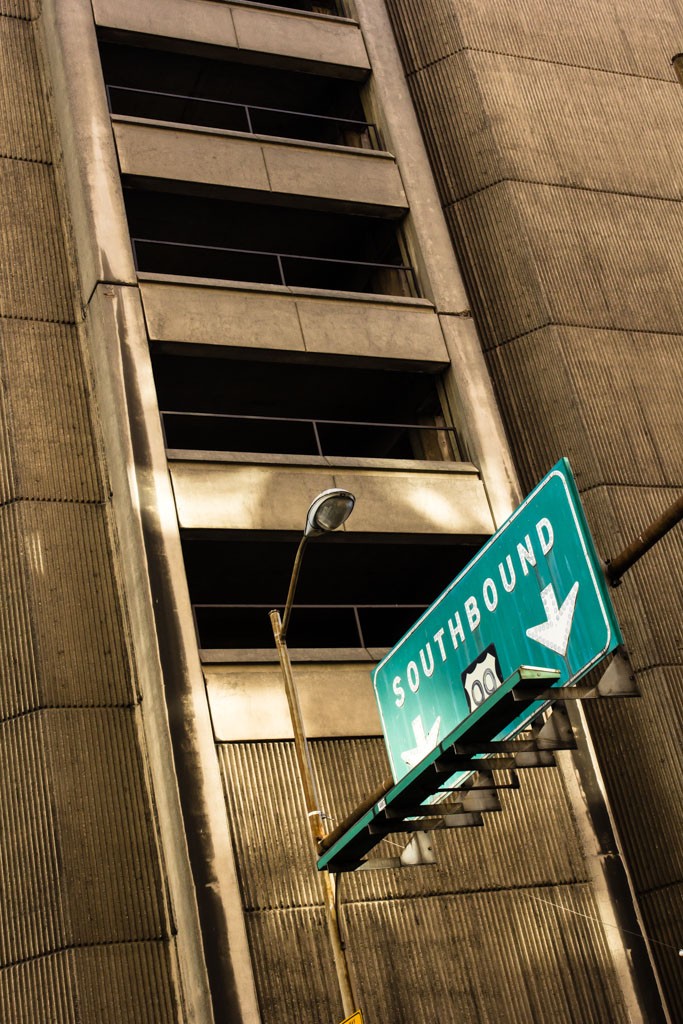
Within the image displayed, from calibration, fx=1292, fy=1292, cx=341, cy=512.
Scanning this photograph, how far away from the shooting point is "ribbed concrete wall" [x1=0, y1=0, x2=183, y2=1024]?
1667 cm

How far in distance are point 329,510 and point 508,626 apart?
8.37 ft

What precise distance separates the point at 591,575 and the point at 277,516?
10.4 m

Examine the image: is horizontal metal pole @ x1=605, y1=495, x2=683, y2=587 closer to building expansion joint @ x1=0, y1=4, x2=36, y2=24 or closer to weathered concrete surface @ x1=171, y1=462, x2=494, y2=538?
weathered concrete surface @ x1=171, y1=462, x2=494, y2=538

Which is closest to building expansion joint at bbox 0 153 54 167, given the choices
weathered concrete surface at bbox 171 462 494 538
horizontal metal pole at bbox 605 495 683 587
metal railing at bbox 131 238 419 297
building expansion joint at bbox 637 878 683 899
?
metal railing at bbox 131 238 419 297

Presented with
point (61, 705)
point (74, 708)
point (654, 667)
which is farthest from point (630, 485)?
point (61, 705)

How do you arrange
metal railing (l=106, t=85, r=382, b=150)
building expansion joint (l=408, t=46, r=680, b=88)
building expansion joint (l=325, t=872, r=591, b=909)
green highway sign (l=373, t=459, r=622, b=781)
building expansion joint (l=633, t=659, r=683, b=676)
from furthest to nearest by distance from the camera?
building expansion joint (l=408, t=46, r=680, b=88) < metal railing (l=106, t=85, r=382, b=150) < building expansion joint (l=633, t=659, r=683, b=676) < building expansion joint (l=325, t=872, r=591, b=909) < green highway sign (l=373, t=459, r=622, b=781)

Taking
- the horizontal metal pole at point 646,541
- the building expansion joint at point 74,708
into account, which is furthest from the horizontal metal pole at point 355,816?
the building expansion joint at point 74,708

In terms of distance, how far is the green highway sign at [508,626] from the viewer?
10.4m

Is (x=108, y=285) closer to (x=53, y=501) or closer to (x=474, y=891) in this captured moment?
(x=53, y=501)

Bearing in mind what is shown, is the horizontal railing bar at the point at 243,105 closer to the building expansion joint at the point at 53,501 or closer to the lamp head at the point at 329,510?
the building expansion joint at the point at 53,501

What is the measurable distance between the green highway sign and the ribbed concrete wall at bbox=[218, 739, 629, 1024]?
436 cm

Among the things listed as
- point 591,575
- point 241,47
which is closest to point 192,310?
point 241,47

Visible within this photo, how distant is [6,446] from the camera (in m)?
20.3

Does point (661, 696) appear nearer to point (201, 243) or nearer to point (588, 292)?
point (588, 292)
